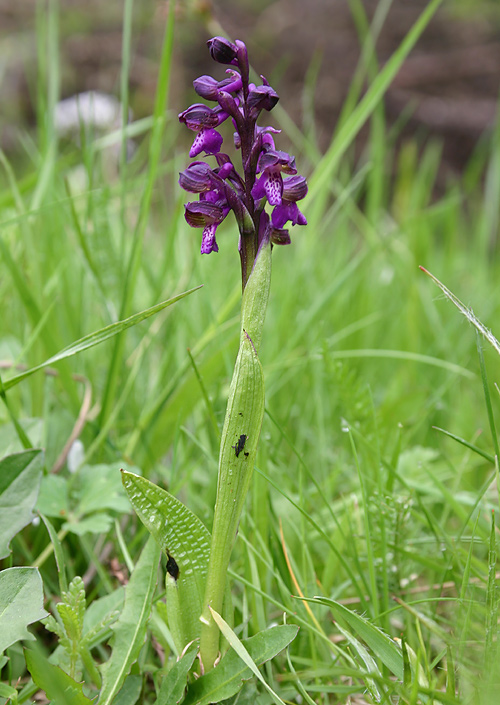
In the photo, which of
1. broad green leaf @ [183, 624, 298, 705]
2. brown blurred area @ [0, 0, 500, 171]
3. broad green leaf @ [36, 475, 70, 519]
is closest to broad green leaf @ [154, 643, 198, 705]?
broad green leaf @ [183, 624, 298, 705]

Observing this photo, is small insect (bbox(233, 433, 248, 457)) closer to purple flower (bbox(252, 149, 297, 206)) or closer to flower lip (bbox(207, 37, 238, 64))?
purple flower (bbox(252, 149, 297, 206))

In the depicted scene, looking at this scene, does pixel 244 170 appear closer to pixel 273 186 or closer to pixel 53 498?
pixel 273 186

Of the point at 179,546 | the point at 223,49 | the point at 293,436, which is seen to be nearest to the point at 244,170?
the point at 223,49

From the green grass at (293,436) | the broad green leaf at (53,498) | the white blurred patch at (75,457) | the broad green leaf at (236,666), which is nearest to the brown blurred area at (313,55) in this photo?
the green grass at (293,436)

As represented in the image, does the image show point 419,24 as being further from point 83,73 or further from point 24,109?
point 24,109

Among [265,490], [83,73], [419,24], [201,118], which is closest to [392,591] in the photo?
[265,490]

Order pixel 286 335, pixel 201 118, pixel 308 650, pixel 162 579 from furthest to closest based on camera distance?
pixel 286 335 < pixel 162 579 < pixel 308 650 < pixel 201 118
